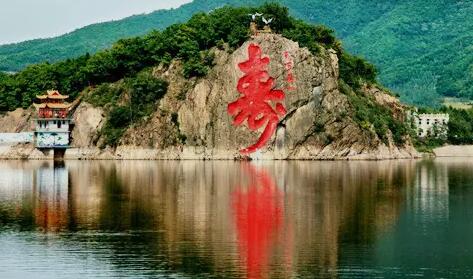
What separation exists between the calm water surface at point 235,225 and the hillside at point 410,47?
94933 mm

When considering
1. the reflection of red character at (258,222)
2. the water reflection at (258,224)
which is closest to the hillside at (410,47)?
the reflection of red character at (258,222)

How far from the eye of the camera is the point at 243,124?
77.8m

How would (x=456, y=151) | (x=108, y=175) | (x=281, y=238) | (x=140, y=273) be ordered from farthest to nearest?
1. (x=456, y=151)
2. (x=108, y=175)
3. (x=281, y=238)
4. (x=140, y=273)

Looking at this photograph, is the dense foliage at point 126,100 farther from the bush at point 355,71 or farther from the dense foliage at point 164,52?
the bush at point 355,71

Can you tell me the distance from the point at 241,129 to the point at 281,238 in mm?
45016

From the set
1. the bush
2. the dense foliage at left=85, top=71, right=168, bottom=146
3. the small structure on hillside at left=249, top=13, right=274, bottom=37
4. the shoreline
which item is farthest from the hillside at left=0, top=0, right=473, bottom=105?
the dense foliage at left=85, top=71, right=168, bottom=146

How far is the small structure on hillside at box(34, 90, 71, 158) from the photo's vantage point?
264 feet

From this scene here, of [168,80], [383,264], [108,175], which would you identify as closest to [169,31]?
[168,80]

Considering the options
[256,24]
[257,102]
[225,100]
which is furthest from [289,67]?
[256,24]

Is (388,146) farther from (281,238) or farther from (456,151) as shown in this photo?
(281,238)

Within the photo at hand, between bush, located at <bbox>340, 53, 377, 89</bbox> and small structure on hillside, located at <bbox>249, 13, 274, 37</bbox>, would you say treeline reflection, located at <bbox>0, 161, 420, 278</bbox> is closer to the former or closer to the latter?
small structure on hillside, located at <bbox>249, 13, 274, 37</bbox>

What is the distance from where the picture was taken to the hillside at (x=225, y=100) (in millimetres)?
78062

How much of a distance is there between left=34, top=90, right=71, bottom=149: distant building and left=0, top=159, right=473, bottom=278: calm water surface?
20100mm

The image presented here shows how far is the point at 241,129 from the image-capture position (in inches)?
3061
